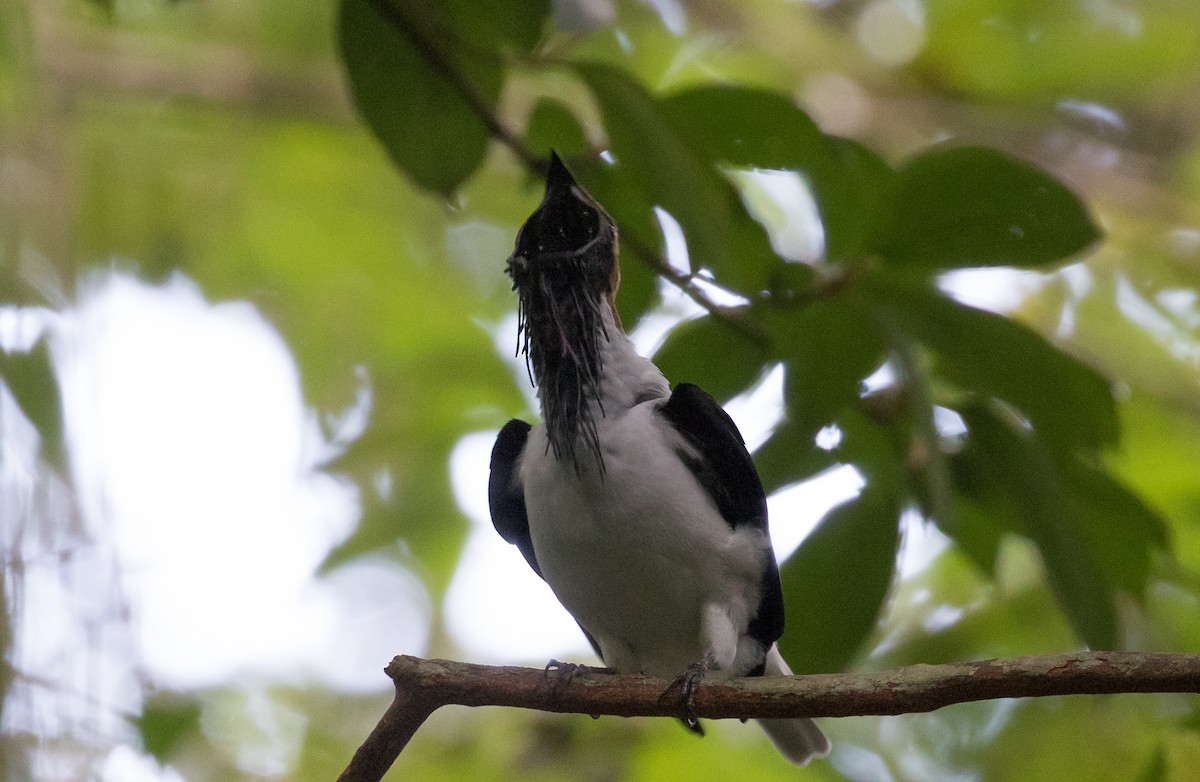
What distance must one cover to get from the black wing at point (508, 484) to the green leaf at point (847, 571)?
1.19 ft

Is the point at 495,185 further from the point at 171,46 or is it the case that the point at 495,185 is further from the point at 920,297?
the point at 920,297

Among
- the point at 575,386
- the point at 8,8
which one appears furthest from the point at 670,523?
the point at 8,8

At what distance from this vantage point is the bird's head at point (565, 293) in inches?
57.0

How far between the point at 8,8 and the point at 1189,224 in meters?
3.67

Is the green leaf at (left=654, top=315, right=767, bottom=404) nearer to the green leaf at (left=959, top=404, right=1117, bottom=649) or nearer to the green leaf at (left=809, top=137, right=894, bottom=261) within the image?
the green leaf at (left=809, top=137, right=894, bottom=261)

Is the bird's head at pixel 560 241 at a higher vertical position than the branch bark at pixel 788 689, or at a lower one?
higher

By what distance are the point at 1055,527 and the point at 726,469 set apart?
0.48m

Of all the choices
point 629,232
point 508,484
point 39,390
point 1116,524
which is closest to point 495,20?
point 629,232

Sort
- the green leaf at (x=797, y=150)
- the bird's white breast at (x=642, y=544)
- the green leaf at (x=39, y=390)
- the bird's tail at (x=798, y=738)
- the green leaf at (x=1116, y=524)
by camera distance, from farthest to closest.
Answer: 1. the bird's tail at (x=798, y=738)
2. the green leaf at (x=1116, y=524)
3. the green leaf at (x=797, y=150)
4. the bird's white breast at (x=642, y=544)
5. the green leaf at (x=39, y=390)

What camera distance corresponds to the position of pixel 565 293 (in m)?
1.47

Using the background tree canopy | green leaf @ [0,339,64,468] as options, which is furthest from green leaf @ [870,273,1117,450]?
green leaf @ [0,339,64,468]

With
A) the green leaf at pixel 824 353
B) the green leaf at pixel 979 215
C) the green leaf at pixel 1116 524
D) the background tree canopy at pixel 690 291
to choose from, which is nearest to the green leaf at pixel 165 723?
the background tree canopy at pixel 690 291

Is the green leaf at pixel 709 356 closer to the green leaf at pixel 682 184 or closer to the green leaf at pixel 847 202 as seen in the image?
the green leaf at pixel 682 184

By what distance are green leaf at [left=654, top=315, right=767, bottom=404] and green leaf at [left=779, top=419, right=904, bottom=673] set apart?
0.18 metres
